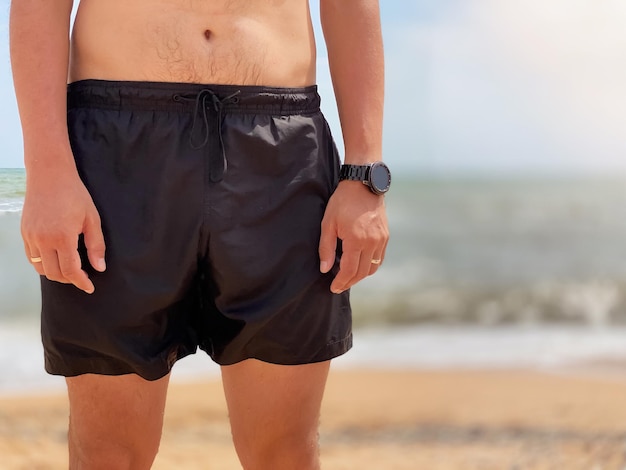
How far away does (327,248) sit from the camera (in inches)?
50.9

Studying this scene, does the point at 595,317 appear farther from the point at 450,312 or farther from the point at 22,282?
the point at 22,282

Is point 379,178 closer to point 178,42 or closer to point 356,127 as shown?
point 356,127

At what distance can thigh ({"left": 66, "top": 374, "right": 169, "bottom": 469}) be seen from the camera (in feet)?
4.21

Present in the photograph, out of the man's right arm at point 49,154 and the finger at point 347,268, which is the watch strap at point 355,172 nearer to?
the finger at point 347,268

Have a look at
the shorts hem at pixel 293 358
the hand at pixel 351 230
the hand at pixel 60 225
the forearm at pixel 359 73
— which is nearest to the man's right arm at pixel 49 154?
the hand at pixel 60 225

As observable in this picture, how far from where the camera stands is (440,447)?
10.2 ft

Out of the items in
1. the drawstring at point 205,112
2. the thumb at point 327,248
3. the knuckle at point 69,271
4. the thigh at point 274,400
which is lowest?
the thigh at point 274,400

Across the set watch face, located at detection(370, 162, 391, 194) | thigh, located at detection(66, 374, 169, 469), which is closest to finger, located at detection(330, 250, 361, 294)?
watch face, located at detection(370, 162, 391, 194)

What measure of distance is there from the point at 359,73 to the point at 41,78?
58cm

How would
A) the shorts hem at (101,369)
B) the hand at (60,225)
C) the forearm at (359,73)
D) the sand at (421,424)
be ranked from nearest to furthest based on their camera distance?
the hand at (60,225) < the shorts hem at (101,369) < the forearm at (359,73) < the sand at (421,424)

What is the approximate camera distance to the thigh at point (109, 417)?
1282 mm

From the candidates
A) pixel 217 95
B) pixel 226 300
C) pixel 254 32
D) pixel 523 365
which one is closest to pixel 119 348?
pixel 226 300

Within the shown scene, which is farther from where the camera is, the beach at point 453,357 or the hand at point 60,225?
the beach at point 453,357

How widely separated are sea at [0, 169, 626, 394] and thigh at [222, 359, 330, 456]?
2051 mm
